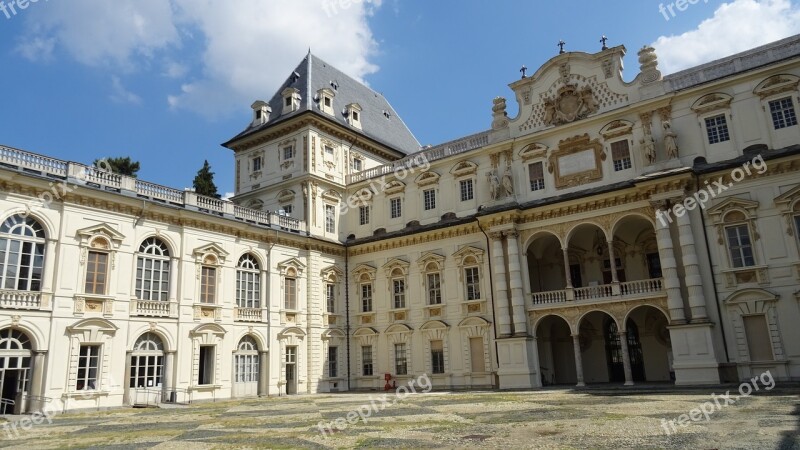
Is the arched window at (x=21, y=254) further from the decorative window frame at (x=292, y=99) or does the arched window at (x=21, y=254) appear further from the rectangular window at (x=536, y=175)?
the rectangular window at (x=536, y=175)

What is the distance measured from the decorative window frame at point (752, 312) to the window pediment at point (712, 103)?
8364mm

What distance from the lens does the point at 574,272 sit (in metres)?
31.9

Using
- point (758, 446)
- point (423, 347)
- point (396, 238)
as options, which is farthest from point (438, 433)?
point (396, 238)

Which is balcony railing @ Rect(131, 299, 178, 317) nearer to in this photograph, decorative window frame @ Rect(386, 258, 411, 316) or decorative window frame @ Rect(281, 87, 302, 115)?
decorative window frame @ Rect(386, 258, 411, 316)

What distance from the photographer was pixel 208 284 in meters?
27.4

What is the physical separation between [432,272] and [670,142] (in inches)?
544

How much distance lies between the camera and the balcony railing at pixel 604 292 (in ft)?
85.3

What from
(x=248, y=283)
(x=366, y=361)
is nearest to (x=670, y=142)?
(x=366, y=361)

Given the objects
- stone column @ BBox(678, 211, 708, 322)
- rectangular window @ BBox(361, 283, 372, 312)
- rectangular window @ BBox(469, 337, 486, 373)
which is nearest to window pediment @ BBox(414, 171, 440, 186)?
rectangular window @ BBox(361, 283, 372, 312)

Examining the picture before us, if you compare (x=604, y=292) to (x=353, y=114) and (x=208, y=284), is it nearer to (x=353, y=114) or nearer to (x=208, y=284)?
(x=208, y=284)

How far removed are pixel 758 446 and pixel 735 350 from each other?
15898 mm

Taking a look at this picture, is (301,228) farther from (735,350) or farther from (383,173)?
(735,350)

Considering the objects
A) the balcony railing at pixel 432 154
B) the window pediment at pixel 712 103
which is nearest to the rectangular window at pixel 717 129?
the window pediment at pixel 712 103

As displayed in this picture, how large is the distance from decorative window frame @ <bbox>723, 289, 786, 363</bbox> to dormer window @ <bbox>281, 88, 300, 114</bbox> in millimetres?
26453
